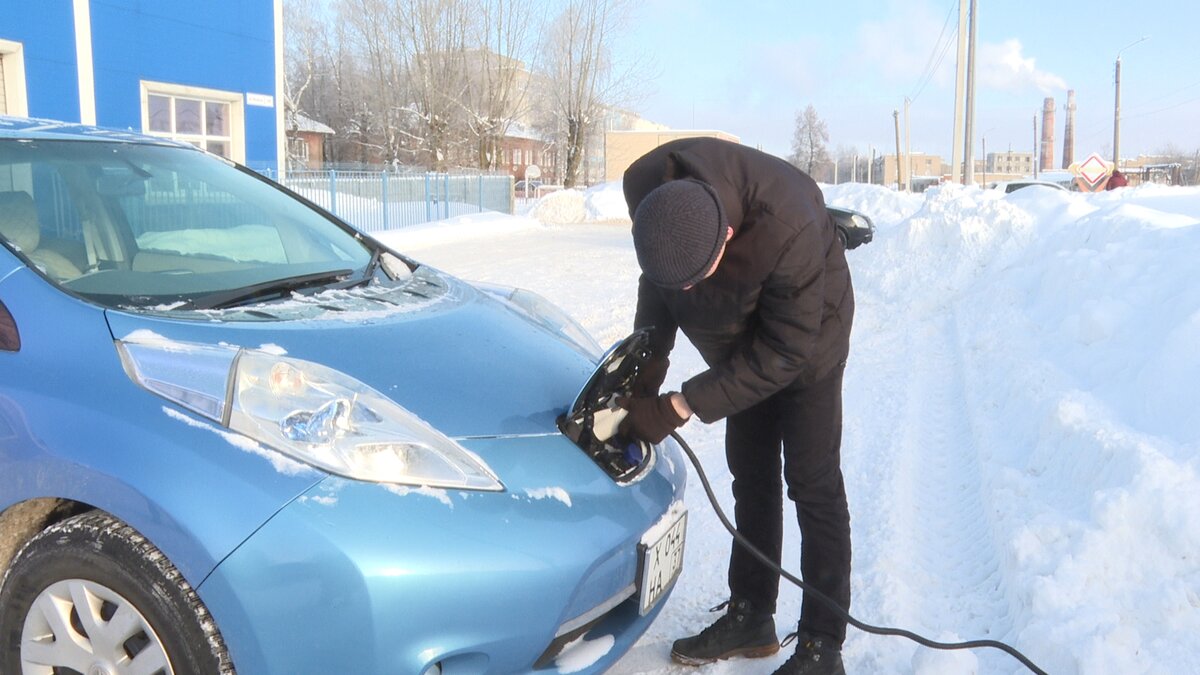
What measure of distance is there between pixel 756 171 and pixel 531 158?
70252mm

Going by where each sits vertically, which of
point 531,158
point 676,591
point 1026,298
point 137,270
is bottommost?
point 676,591

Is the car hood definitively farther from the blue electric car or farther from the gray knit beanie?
the gray knit beanie

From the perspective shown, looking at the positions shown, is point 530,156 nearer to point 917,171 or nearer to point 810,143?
point 810,143

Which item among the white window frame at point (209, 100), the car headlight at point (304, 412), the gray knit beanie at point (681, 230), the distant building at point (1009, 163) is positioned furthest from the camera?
the distant building at point (1009, 163)

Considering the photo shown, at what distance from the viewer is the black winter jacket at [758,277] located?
212 centimetres

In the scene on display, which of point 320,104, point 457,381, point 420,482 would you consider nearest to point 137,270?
point 457,381

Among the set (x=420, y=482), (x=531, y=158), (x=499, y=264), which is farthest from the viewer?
(x=531, y=158)

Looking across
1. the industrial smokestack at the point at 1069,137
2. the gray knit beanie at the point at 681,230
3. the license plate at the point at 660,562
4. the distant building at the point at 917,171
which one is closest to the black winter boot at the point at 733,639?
the license plate at the point at 660,562

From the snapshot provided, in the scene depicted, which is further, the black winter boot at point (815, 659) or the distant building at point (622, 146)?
the distant building at point (622, 146)

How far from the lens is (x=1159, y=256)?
562 cm

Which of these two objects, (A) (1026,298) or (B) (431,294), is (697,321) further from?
(A) (1026,298)

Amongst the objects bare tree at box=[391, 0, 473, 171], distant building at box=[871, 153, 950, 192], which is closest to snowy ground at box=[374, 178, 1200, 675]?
bare tree at box=[391, 0, 473, 171]

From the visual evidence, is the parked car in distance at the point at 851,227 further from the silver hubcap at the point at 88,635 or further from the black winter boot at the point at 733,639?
the silver hubcap at the point at 88,635

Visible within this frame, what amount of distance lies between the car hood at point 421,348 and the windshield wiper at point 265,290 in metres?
0.08
